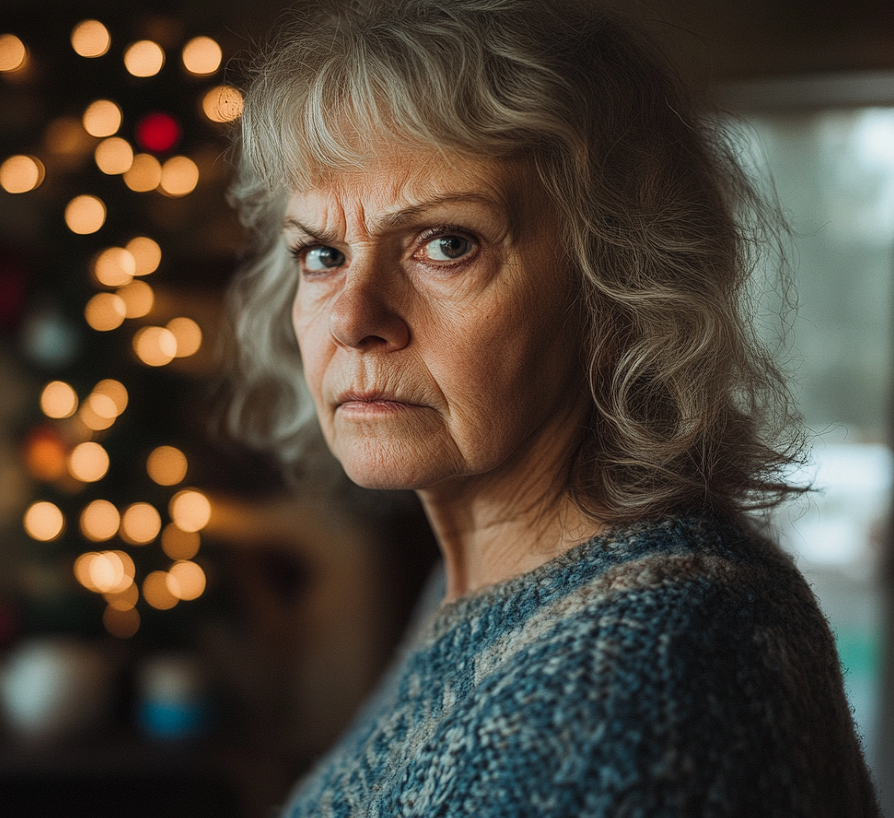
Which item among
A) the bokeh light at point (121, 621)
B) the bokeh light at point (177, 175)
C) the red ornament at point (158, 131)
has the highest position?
the red ornament at point (158, 131)

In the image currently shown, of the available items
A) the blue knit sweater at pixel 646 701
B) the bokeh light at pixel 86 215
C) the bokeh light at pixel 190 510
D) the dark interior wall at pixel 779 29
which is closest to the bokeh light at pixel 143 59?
the bokeh light at pixel 86 215

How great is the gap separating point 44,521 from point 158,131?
43.9 inches

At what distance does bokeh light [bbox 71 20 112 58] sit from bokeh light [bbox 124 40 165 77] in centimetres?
7

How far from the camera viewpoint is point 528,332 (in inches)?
32.7

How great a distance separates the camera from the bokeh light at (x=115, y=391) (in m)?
2.16

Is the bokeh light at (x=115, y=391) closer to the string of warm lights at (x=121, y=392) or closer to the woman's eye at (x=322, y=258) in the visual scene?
the string of warm lights at (x=121, y=392)

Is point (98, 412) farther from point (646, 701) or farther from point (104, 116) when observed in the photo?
point (646, 701)

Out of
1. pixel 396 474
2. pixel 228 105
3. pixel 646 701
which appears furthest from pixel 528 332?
pixel 228 105

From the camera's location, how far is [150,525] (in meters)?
2.17

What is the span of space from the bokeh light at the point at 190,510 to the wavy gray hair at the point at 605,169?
1475 millimetres

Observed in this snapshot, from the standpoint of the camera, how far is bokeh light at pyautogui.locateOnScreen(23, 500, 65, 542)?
2.19 m

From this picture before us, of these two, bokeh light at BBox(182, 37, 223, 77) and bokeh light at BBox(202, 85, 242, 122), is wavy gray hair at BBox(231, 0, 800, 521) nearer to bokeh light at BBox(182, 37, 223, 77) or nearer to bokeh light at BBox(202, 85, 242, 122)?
bokeh light at BBox(202, 85, 242, 122)

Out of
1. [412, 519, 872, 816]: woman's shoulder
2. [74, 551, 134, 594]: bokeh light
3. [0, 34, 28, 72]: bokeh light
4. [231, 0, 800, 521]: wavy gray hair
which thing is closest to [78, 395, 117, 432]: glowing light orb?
[74, 551, 134, 594]: bokeh light

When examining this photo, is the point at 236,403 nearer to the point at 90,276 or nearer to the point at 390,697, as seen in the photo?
the point at 390,697
